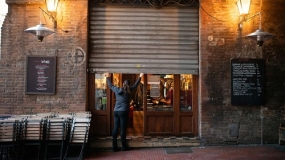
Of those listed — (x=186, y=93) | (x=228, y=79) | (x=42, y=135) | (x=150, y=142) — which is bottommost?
(x=150, y=142)

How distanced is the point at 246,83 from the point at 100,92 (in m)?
4.47

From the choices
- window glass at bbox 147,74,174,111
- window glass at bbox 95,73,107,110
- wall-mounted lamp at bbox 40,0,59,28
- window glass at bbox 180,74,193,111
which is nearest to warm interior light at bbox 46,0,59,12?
wall-mounted lamp at bbox 40,0,59,28

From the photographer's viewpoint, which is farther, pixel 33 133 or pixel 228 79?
pixel 228 79

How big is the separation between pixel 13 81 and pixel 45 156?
8.69 feet

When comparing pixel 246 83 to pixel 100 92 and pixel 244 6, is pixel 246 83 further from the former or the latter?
pixel 100 92

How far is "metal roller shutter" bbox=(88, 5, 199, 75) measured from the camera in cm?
876

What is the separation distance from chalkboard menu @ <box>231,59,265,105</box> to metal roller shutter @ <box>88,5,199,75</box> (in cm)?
120

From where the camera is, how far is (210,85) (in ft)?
28.7

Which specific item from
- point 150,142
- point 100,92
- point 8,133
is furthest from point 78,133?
point 150,142

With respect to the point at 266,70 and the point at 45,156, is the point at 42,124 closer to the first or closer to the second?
the point at 45,156

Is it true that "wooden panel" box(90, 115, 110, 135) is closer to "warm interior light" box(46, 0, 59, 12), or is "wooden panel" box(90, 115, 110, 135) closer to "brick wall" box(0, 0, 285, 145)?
"brick wall" box(0, 0, 285, 145)

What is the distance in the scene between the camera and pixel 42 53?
8.54m

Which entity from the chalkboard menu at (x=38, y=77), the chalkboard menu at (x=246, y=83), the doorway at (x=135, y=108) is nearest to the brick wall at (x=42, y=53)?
the chalkboard menu at (x=38, y=77)

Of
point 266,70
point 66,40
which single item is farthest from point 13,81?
point 266,70
